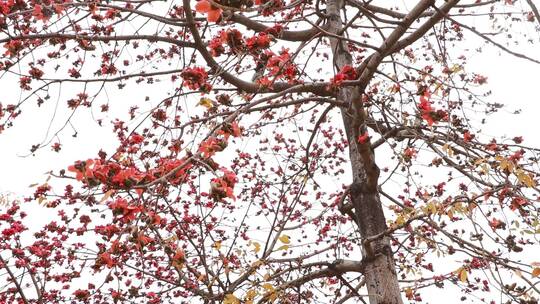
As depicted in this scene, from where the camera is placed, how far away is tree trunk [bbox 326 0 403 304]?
3246mm

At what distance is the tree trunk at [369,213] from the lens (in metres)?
3.25

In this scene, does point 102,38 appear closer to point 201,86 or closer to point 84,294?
point 201,86

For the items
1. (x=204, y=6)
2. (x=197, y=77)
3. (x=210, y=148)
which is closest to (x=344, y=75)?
(x=197, y=77)

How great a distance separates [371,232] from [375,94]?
1.74m

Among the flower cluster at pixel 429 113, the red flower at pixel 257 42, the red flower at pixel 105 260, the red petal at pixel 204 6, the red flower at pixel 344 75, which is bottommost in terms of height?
the red flower at pixel 105 260

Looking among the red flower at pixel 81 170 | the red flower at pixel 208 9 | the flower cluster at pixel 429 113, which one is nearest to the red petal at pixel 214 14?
the red flower at pixel 208 9

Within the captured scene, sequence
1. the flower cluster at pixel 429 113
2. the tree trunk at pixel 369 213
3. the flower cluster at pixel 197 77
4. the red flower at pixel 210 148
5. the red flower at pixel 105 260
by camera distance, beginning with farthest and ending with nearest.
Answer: the tree trunk at pixel 369 213
the flower cluster at pixel 429 113
the flower cluster at pixel 197 77
the red flower at pixel 105 260
the red flower at pixel 210 148

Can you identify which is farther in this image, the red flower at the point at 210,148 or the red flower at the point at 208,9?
the red flower at the point at 210,148

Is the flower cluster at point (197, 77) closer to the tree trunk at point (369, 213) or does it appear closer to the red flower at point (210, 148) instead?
the red flower at point (210, 148)

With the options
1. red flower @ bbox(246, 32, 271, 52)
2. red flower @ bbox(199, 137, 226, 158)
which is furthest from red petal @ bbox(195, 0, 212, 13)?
red flower @ bbox(246, 32, 271, 52)

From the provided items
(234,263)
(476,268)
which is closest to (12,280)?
(234,263)

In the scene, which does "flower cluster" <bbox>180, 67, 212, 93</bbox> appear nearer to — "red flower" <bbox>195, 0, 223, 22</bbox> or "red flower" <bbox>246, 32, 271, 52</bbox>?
"red flower" <bbox>246, 32, 271, 52</bbox>

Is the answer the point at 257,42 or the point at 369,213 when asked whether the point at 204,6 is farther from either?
the point at 369,213

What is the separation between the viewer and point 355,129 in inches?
130
